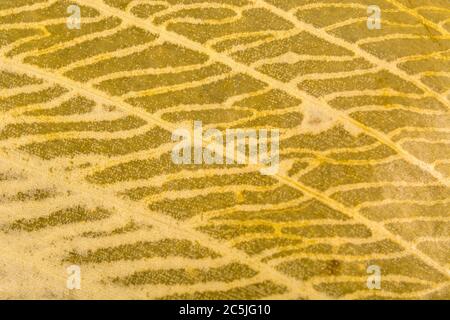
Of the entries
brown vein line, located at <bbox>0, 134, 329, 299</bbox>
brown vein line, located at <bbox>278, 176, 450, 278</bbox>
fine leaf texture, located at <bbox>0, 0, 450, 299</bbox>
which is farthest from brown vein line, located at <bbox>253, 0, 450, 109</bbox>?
brown vein line, located at <bbox>0, 134, 329, 299</bbox>

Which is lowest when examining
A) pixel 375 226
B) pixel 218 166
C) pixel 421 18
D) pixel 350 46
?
pixel 375 226

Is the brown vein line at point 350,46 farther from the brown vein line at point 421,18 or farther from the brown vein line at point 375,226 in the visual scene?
the brown vein line at point 375,226

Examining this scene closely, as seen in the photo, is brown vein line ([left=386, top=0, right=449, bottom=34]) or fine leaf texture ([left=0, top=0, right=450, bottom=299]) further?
brown vein line ([left=386, top=0, right=449, bottom=34])

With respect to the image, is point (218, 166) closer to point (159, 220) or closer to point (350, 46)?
point (159, 220)

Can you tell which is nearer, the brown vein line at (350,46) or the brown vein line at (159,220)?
the brown vein line at (159,220)

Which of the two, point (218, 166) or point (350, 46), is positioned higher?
point (350, 46)

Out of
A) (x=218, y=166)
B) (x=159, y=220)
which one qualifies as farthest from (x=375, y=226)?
(x=159, y=220)

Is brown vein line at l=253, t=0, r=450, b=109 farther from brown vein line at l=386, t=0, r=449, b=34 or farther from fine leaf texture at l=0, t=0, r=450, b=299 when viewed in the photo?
brown vein line at l=386, t=0, r=449, b=34

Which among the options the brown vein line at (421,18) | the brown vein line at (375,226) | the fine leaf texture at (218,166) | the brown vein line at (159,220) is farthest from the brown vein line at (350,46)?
the brown vein line at (159,220)

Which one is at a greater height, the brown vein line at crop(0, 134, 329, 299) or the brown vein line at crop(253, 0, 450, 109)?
the brown vein line at crop(253, 0, 450, 109)
